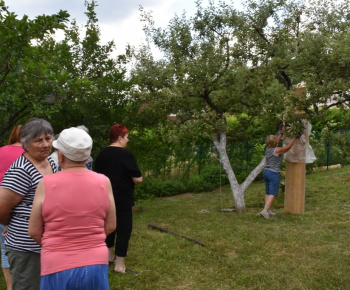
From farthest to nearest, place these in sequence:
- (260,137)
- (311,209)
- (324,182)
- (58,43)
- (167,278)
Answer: (260,137) → (324,182) → (311,209) → (58,43) → (167,278)

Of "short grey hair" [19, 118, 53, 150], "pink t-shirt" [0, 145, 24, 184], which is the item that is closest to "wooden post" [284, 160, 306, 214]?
"pink t-shirt" [0, 145, 24, 184]

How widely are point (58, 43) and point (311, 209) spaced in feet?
20.5

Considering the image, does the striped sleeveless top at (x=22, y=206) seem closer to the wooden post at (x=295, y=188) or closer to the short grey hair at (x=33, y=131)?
the short grey hair at (x=33, y=131)

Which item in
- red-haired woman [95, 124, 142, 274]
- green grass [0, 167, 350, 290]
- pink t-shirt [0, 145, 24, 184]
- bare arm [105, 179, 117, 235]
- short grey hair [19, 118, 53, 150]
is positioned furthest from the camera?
red-haired woman [95, 124, 142, 274]

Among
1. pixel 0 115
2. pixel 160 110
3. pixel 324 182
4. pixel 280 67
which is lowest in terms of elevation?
pixel 324 182

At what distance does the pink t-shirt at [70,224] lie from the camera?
2236mm

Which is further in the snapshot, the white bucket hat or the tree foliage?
the tree foliage

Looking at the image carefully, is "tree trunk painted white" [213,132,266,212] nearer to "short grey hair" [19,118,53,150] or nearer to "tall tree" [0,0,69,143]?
"tall tree" [0,0,69,143]

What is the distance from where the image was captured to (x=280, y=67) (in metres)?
8.48

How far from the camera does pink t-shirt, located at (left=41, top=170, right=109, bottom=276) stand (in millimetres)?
2236

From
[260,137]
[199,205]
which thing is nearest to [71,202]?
[199,205]

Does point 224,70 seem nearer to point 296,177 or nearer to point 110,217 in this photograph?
point 296,177

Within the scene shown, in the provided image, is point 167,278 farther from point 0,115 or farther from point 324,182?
point 324,182

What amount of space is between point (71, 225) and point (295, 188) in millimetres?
6429
